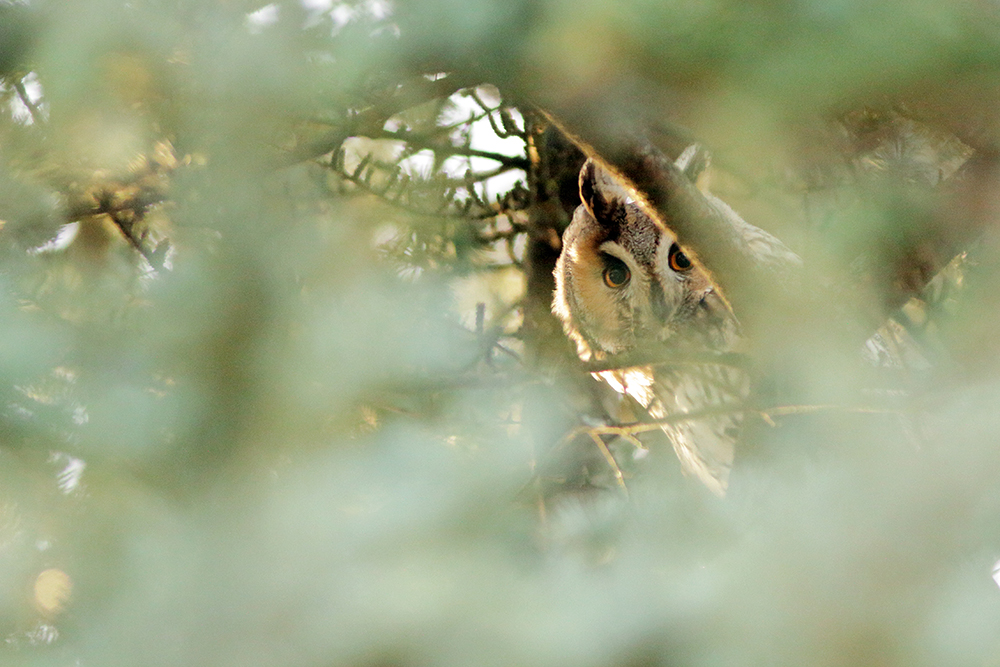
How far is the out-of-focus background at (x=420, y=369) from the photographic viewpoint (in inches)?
15.4

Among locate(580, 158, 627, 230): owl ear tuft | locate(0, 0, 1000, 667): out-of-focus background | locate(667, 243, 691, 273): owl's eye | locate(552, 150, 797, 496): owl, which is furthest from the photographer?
locate(667, 243, 691, 273): owl's eye

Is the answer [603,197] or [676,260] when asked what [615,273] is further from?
[603,197]

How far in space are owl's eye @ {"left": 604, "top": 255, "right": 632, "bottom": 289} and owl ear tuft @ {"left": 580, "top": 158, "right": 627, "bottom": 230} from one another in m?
0.17

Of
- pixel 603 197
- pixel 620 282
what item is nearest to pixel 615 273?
pixel 620 282

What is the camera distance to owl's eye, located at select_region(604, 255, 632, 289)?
2334 millimetres

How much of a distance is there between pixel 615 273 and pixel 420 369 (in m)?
1.75

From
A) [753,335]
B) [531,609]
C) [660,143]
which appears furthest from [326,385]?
[660,143]

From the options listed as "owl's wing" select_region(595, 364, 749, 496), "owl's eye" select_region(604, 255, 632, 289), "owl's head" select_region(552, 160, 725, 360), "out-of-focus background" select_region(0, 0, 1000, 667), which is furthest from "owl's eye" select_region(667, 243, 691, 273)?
"out-of-focus background" select_region(0, 0, 1000, 667)

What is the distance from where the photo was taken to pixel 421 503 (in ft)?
1.69

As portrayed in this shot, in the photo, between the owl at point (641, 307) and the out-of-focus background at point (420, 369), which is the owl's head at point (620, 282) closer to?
the owl at point (641, 307)

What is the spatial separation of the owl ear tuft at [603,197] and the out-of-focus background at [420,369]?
1.16m

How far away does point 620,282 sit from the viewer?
2.35m

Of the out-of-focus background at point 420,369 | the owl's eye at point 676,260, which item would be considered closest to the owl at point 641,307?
the owl's eye at point 676,260

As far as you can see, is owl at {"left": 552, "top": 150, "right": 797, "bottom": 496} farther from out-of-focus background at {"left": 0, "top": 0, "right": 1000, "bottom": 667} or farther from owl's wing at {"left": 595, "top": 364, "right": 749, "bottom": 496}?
out-of-focus background at {"left": 0, "top": 0, "right": 1000, "bottom": 667}
